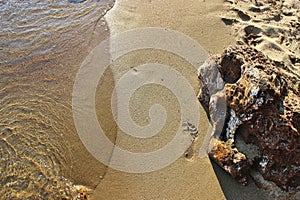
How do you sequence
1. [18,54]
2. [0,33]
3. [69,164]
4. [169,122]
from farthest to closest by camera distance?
1. [0,33]
2. [18,54]
3. [169,122]
4. [69,164]

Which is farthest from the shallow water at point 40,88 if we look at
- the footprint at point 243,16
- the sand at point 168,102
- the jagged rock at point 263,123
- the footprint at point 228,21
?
the footprint at point 243,16

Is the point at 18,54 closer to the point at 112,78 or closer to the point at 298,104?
the point at 112,78

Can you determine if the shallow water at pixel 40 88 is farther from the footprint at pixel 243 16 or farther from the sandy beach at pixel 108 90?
the footprint at pixel 243 16

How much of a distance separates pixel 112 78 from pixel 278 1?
3.11m

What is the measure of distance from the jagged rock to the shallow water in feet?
5.40

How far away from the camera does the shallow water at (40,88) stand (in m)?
3.03

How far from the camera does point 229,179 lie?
9.27ft

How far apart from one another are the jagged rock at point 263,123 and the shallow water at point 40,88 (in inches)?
64.8

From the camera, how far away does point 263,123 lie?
2.59m

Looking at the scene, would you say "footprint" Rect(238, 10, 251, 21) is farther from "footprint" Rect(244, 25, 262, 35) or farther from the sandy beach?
"footprint" Rect(244, 25, 262, 35)

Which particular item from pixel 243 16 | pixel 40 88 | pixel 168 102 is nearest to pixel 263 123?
pixel 168 102

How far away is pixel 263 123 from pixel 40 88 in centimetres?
280

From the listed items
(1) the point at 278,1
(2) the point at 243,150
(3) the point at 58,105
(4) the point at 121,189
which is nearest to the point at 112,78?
(3) the point at 58,105

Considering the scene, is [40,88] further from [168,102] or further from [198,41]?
[198,41]
